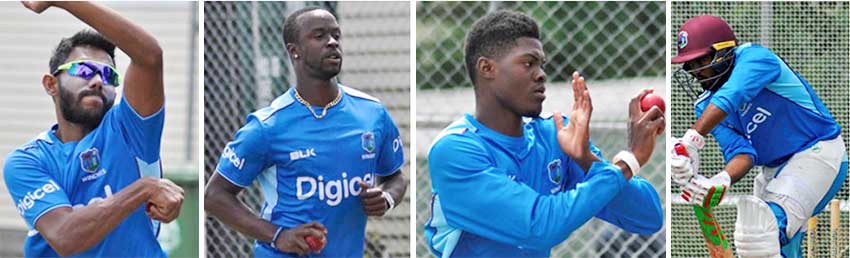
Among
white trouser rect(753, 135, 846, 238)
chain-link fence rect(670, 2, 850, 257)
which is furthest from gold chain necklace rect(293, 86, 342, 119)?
chain-link fence rect(670, 2, 850, 257)

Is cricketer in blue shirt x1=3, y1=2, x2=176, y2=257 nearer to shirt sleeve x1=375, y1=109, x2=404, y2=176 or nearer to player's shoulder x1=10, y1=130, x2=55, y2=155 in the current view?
player's shoulder x1=10, y1=130, x2=55, y2=155

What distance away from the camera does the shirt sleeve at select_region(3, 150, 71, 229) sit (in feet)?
15.8

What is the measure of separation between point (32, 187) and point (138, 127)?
1.52 ft

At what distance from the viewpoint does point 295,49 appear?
513 cm

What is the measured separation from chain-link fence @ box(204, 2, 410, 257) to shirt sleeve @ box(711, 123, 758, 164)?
1610 millimetres

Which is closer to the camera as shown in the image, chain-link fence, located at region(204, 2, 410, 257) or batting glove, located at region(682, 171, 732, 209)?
batting glove, located at region(682, 171, 732, 209)

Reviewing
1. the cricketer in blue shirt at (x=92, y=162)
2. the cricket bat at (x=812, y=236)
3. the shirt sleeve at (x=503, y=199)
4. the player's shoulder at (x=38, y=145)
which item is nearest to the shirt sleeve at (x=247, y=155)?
the cricketer in blue shirt at (x=92, y=162)

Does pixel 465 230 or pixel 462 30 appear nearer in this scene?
pixel 465 230

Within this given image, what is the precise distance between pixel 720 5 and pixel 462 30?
150 cm

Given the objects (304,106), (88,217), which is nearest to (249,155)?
(304,106)

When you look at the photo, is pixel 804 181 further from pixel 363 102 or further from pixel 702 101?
pixel 363 102

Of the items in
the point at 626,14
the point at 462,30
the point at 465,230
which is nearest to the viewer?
the point at 465,230

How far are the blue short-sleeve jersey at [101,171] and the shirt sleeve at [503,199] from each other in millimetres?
1136

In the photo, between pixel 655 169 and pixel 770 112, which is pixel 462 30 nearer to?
pixel 655 169
